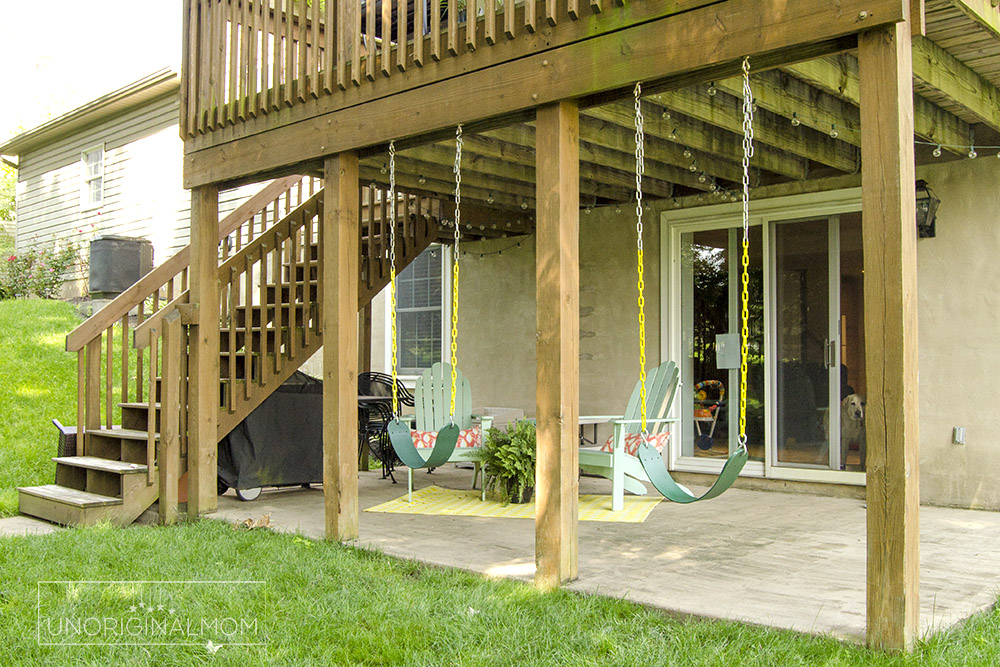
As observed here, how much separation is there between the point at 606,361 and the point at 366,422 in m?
2.09

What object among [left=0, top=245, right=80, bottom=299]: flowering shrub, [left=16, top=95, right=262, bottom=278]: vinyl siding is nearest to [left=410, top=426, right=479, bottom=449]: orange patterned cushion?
[left=16, top=95, right=262, bottom=278]: vinyl siding

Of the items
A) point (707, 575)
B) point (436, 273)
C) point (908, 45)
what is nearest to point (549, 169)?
point (908, 45)

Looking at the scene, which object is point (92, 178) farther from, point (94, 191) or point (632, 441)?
point (632, 441)

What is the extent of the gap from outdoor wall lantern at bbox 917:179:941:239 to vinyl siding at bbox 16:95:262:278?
7781 millimetres

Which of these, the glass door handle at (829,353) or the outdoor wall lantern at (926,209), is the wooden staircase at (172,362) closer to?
the glass door handle at (829,353)

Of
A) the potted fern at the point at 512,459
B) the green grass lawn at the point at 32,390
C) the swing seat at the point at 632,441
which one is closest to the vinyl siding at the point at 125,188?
the green grass lawn at the point at 32,390

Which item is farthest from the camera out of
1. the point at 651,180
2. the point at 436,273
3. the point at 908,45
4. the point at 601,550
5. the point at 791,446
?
the point at 436,273

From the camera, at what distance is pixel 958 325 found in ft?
18.3

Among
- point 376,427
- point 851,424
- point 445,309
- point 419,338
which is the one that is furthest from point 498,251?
point 851,424

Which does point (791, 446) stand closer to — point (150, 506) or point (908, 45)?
point (908, 45)

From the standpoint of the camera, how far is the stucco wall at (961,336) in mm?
5441

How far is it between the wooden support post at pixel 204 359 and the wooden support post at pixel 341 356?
3.87 ft

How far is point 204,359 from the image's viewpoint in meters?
5.42

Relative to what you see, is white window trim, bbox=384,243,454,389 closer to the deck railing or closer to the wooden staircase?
the wooden staircase
